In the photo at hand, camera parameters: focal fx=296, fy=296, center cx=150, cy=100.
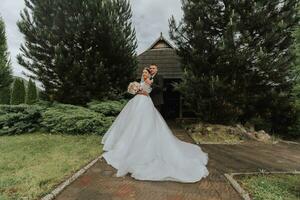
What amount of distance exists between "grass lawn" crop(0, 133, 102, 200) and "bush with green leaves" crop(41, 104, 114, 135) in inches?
19.9

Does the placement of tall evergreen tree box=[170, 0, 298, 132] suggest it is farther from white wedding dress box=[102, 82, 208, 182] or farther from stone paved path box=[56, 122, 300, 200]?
white wedding dress box=[102, 82, 208, 182]

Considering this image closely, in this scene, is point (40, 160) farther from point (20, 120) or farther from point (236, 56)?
point (236, 56)

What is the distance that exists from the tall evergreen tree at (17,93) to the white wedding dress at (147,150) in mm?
14941

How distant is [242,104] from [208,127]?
1.72 m

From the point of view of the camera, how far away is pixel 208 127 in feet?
41.3

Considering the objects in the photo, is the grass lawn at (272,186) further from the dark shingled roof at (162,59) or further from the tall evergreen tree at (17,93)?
the tall evergreen tree at (17,93)

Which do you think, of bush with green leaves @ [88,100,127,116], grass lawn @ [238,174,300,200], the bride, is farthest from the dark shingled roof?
grass lawn @ [238,174,300,200]

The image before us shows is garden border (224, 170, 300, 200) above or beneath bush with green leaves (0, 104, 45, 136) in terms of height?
beneath

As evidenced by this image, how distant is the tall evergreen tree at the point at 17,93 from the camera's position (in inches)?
→ 819

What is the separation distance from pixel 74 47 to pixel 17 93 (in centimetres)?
1012

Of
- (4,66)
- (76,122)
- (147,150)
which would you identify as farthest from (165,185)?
(4,66)

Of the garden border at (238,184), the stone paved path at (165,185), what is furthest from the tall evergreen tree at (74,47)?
the garden border at (238,184)

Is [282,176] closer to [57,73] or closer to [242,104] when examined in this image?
[242,104]

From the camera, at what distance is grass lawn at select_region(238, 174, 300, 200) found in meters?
5.32
